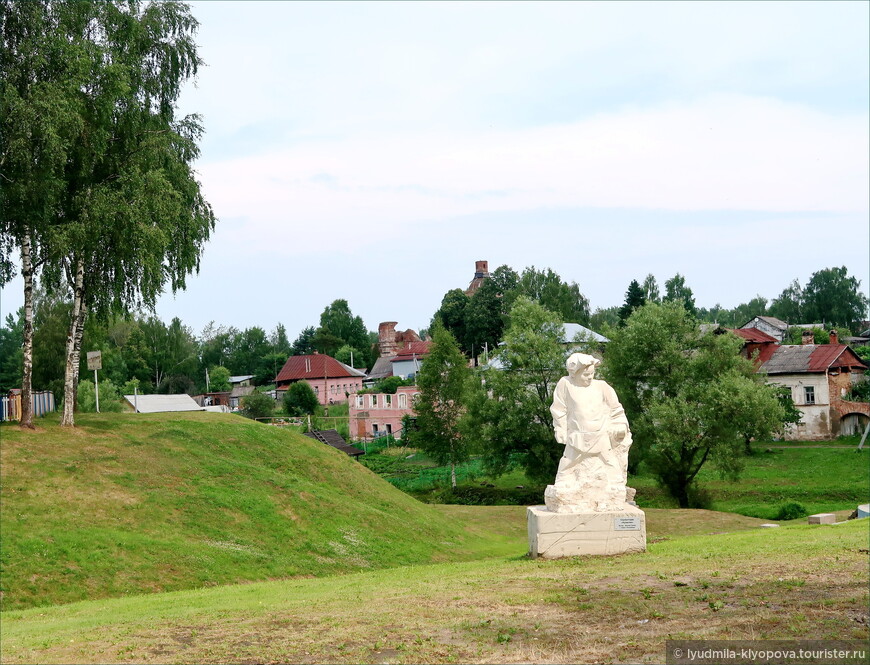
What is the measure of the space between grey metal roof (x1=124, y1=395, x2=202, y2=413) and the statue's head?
35.0m

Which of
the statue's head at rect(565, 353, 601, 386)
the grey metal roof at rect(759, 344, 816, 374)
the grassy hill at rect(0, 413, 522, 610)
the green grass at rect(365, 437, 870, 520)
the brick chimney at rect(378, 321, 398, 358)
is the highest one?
the brick chimney at rect(378, 321, 398, 358)

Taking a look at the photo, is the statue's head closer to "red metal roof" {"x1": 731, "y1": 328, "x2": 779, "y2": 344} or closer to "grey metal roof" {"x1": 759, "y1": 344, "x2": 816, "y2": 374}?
"grey metal roof" {"x1": 759, "y1": 344, "x2": 816, "y2": 374}

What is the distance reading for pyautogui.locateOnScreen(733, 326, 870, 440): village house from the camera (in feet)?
201

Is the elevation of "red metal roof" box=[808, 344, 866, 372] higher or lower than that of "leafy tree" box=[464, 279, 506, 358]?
lower

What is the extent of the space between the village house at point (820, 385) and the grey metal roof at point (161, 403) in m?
Result: 35.9

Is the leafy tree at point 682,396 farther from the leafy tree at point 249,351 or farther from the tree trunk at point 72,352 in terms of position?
the leafy tree at point 249,351

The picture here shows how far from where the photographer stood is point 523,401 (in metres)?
43.2

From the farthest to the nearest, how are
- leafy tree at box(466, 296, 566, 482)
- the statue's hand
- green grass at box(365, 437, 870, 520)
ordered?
leafy tree at box(466, 296, 566, 482)
green grass at box(365, 437, 870, 520)
the statue's hand

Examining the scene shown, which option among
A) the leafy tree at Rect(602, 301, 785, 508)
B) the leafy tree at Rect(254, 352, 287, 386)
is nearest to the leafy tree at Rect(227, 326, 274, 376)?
the leafy tree at Rect(254, 352, 287, 386)

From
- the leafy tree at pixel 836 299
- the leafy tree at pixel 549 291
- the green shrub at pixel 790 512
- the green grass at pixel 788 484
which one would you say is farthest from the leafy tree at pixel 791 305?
the green shrub at pixel 790 512

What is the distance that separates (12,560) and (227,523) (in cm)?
591

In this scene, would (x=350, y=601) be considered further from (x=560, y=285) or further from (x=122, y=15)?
(x=560, y=285)

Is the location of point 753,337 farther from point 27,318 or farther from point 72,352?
point 27,318

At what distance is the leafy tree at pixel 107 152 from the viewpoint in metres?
26.4
